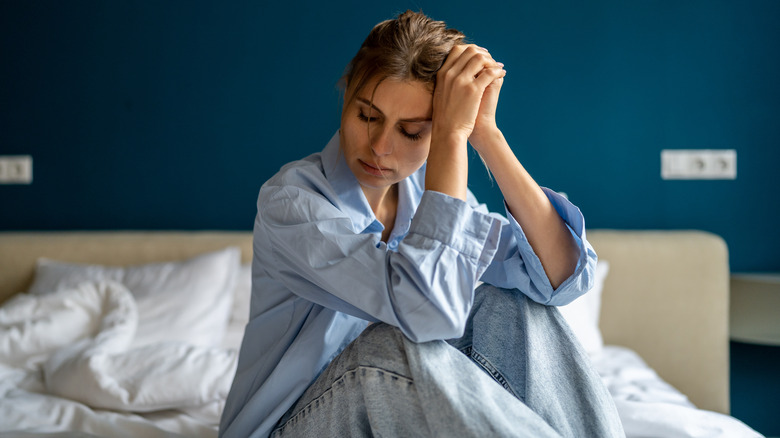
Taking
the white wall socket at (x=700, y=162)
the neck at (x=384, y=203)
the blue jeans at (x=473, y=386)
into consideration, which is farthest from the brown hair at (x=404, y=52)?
the white wall socket at (x=700, y=162)

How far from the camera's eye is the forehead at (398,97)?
1107mm

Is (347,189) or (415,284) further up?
(347,189)

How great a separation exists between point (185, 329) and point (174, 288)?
169 millimetres

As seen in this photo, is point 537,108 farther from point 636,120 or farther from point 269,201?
point 269,201

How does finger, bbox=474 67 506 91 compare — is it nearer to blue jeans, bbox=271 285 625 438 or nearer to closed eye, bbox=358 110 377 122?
closed eye, bbox=358 110 377 122

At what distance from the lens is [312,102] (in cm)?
245

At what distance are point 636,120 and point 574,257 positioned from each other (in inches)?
56.1

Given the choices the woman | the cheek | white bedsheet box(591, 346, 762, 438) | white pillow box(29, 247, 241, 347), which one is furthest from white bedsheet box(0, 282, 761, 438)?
the cheek

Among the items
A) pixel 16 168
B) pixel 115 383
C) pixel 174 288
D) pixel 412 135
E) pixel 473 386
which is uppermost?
pixel 412 135

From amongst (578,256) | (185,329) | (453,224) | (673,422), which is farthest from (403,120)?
(185,329)

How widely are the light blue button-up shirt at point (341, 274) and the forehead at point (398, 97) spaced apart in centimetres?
15

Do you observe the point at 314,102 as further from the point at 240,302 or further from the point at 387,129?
the point at 387,129

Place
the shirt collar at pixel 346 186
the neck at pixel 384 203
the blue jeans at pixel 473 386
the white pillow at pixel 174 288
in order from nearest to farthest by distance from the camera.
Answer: the blue jeans at pixel 473 386, the shirt collar at pixel 346 186, the neck at pixel 384 203, the white pillow at pixel 174 288

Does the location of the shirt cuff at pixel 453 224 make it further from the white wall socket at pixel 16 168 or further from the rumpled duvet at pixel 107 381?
the white wall socket at pixel 16 168
